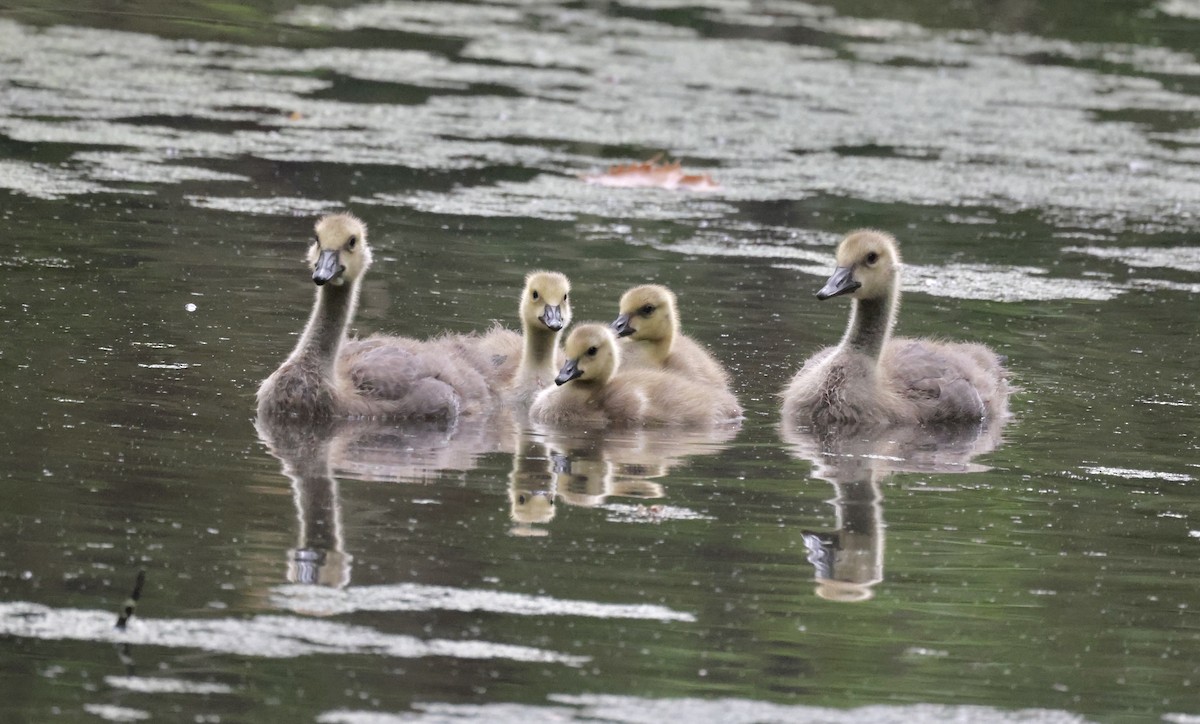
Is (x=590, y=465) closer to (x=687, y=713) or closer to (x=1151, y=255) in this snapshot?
(x=687, y=713)

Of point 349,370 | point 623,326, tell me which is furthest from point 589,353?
point 349,370

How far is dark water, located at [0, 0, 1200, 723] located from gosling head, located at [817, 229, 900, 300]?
69cm

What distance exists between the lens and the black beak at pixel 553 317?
9.19 m

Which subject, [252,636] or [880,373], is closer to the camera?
[252,636]

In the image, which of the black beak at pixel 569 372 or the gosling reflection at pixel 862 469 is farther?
the black beak at pixel 569 372

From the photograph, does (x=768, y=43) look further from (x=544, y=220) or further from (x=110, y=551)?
(x=110, y=551)

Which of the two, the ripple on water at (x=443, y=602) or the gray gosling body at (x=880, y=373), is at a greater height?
the gray gosling body at (x=880, y=373)

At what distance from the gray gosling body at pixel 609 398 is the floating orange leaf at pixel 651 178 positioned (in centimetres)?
547

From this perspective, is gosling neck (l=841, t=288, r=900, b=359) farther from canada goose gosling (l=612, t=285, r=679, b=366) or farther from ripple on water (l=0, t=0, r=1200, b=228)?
ripple on water (l=0, t=0, r=1200, b=228)

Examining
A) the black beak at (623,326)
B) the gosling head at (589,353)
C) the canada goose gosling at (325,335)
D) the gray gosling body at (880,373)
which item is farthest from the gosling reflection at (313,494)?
the gray gosling body at (880,373)

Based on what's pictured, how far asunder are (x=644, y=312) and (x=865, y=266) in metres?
1.07

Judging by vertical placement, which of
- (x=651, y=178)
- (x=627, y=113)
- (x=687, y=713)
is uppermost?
(x=627, y=113)

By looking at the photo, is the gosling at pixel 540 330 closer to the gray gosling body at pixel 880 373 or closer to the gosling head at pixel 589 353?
the gosling head at pixel 589 353

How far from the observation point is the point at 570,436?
341 inches
